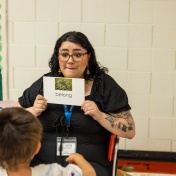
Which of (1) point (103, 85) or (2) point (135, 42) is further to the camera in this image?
(2) point (135, 42)

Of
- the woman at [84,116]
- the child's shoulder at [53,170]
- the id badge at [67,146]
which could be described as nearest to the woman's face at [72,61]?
the woman at [84,116]

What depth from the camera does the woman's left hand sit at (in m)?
1.72

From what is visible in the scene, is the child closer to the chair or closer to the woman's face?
the chair

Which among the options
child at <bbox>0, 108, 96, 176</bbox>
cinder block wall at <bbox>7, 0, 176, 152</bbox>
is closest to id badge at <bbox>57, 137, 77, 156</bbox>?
child at <bbox>0, 108, 96, 176</bbox>

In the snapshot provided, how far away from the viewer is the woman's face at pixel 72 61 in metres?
1.87

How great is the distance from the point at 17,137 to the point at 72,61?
0.86 m

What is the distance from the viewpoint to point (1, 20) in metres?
2.56

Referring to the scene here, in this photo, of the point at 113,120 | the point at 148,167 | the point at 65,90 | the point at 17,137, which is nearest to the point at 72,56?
the point at 65,90

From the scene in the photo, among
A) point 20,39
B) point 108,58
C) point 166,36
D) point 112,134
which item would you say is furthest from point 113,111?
point 20,39

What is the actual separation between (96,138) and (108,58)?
939mm

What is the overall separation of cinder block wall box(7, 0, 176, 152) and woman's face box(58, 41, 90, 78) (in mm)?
690

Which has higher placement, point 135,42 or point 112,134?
point 135,42

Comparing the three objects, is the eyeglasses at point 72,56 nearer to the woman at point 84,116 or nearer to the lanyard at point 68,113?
the woman at point 84,116

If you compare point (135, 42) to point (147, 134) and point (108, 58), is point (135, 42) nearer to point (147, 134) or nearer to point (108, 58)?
point (108, 58)
